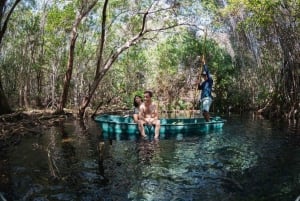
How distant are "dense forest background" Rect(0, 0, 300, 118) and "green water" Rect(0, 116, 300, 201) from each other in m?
7.53

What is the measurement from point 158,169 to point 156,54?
2207 cm

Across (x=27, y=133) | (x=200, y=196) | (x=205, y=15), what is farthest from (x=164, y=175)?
(x=205, y=15)

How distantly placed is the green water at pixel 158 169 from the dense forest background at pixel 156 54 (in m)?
7.53

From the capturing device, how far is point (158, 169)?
26.4ft

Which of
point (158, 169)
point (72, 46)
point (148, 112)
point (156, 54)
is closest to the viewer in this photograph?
point (158, 169)

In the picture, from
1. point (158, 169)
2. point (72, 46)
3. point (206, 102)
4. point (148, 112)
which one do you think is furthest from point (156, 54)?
point (158, 169)

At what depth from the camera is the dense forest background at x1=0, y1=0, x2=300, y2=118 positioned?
18969 millimetres

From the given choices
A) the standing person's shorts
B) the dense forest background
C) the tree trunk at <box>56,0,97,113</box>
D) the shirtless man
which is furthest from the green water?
the dense forest background

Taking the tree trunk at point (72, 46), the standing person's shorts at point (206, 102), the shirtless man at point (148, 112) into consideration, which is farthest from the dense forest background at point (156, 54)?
the shirtless man at point (148, 112)

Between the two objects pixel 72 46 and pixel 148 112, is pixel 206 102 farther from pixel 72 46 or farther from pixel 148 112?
pixel 72 46

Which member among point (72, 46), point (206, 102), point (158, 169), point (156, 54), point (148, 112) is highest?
point (156, 54)

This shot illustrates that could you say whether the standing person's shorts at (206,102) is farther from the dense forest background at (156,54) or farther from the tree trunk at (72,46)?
the tree trunk at (72,46)

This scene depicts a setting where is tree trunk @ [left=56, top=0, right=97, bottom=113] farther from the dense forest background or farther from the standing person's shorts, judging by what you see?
the standing person's shorts

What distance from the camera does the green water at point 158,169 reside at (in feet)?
20.9
